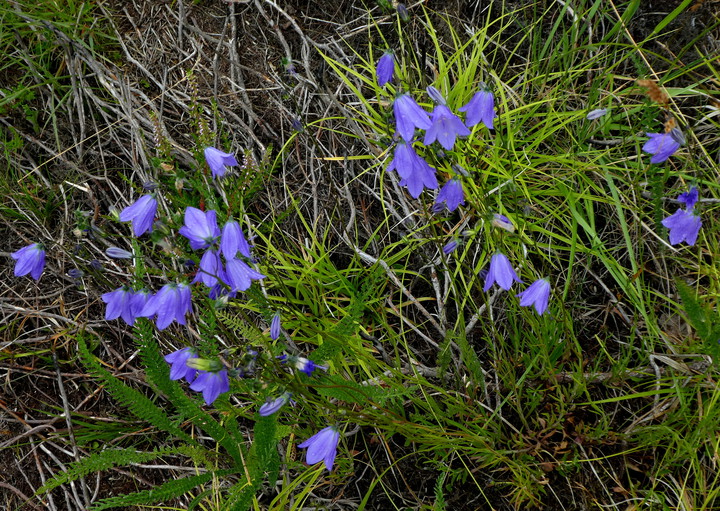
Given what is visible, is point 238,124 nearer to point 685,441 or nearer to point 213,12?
point 213,12

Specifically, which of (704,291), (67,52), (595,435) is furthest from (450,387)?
(67,52)

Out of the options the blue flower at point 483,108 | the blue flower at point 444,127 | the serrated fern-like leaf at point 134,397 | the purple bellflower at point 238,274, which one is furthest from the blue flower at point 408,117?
the serrated fern-like leaf at point 134,397

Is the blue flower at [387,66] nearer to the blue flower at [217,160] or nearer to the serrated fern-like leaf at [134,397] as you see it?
the blue flower at [217,160]

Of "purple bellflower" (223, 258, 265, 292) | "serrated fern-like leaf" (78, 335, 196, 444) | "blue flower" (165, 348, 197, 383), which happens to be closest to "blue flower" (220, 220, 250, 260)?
"purple bellflower" (223, 258, 265, 292)

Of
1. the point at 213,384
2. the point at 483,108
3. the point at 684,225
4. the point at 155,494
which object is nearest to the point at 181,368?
the point at 213,384

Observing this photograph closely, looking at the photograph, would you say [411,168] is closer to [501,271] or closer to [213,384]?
[501,271]
